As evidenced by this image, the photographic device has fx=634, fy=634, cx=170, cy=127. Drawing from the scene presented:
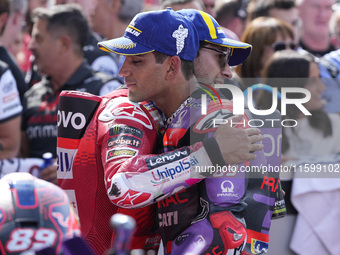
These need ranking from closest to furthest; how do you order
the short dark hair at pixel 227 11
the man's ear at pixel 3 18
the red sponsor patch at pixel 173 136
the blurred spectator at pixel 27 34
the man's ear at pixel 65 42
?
the red sponsor patch at pixel 173 136
the man's ear at pixel 3 18
the man's ear at pixel 65 42
the short dark hair at pixel 227 11
the blurred spectator at pixel 27 34

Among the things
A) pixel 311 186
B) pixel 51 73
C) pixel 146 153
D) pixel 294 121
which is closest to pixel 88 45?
pixel 51 73

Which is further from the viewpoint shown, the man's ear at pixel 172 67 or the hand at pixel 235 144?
the man's ear at pixel 172 67

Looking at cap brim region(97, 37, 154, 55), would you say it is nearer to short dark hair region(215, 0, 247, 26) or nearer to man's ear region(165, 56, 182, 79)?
man's ear region(165, 56, 182, 79)

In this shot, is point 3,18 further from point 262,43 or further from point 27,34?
point 27,34

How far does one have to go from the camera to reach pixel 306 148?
495 cm

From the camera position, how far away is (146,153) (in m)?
2.91

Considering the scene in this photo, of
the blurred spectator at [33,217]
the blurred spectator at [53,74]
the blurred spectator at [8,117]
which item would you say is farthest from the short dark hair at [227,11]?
the blurred spectator at [33,217]

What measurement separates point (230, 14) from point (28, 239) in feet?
19.4

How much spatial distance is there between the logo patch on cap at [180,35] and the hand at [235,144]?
43 cm

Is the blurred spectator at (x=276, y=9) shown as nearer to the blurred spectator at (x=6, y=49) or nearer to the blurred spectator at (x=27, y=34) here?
the blurred spectator at (x=6, y=49)

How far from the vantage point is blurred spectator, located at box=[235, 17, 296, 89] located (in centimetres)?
541

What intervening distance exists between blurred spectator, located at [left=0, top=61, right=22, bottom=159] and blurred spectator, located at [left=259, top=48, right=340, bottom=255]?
1.92 meters

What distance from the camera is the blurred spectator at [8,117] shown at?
4.89 meters

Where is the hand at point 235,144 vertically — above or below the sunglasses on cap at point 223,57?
below
